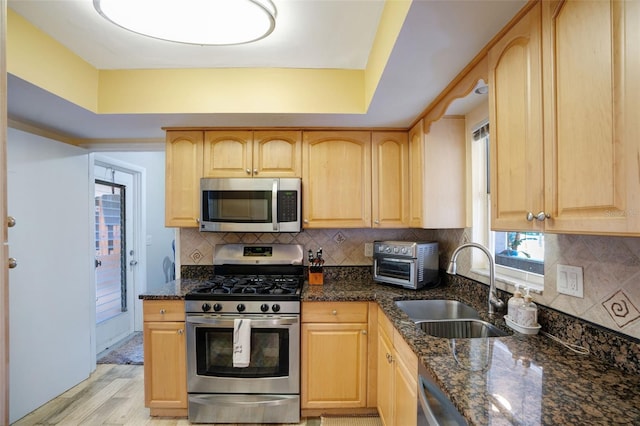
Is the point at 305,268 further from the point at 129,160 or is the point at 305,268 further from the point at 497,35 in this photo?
the point at 129,160

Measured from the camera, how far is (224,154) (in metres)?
2.38

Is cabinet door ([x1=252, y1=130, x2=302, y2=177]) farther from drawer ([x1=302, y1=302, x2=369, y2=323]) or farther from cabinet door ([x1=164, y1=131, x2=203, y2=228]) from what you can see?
drawer ([x1=302, y1=302, x2=369, y2=323])

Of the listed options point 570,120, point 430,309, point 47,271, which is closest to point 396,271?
point 430,309

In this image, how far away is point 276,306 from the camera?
6.66 feet

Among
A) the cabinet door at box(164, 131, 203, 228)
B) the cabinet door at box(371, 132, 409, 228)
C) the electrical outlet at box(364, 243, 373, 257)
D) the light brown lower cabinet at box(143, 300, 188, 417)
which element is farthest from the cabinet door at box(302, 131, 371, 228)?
the light brown lower cabinet at box(143, 300, 188, 417)

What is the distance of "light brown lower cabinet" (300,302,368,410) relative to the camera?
81.6 inches

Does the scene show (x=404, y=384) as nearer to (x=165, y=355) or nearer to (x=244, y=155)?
(x=165, y=355)

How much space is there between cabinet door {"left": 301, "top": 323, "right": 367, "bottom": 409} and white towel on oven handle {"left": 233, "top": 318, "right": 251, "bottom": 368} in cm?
36

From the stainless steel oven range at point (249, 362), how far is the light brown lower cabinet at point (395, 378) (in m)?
0.55

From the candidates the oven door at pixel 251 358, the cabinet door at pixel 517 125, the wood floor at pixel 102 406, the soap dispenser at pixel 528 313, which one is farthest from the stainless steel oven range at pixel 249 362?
the cabinet door at pixel 517 125

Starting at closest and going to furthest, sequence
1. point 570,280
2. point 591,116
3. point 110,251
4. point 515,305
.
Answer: point 591,116, point 570,280, point 515,305, point 110,251

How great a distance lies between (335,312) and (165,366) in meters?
1.22

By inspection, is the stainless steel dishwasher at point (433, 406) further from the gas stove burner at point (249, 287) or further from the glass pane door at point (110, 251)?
the glass pane door at point (110, 251)

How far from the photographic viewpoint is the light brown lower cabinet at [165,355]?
208cm
